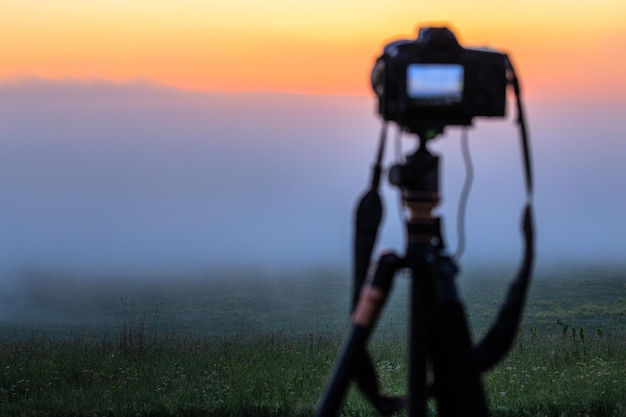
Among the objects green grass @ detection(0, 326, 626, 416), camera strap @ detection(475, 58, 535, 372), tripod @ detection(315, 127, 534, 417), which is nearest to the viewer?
tripod @ detection(315, 127, 534, 417)

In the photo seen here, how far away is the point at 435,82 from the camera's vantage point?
2.30 m

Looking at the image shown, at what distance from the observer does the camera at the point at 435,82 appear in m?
2.28

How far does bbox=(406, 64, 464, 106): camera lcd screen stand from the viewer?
228 cm

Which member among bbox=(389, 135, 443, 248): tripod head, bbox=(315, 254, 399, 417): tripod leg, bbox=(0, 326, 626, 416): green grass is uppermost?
bbox=(389, 135, 443, 248): tripod head

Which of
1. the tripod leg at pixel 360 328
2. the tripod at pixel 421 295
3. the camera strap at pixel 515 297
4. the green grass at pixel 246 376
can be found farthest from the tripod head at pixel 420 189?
the green grass at pixel 246 376

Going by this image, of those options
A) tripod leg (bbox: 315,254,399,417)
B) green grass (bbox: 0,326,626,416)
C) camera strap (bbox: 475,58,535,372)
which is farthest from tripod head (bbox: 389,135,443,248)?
green grass (bbox: 0,326,626,416)

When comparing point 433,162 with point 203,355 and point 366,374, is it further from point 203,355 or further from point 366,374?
point 203,355

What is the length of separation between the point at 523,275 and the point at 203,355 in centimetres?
446

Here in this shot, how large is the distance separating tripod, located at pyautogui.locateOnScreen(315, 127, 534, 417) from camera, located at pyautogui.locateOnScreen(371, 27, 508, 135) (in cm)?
11

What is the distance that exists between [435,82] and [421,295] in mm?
669

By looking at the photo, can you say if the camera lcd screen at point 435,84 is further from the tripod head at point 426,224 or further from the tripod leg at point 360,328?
the tripod leg at point 360,328

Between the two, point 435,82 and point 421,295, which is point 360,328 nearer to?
point 421,295

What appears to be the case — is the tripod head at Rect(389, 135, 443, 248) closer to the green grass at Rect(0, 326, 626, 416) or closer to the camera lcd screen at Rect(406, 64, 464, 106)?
the camera lcd screen at Rect(406, 64, 464, 106)

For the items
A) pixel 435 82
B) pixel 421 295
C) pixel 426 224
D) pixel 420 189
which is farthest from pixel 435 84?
pixel 421 295
